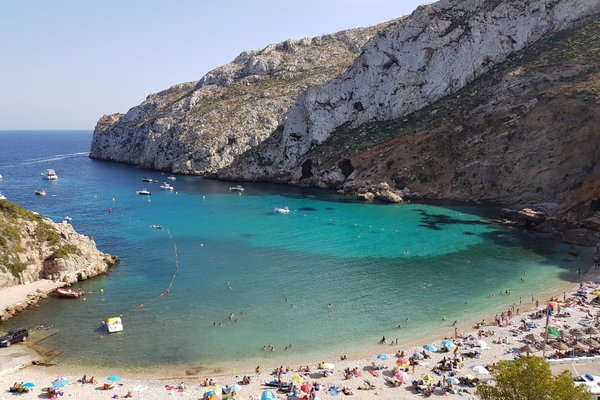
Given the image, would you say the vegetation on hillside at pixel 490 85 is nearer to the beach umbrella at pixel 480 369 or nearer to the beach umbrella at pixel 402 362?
the beach umbrella at pixel 480 369

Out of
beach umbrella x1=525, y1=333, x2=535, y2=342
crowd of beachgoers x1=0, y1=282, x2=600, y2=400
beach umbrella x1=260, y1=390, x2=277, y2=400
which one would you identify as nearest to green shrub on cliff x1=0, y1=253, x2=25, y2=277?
crowd of beachgoers x1=0, y1=282, x2=600, y2=400

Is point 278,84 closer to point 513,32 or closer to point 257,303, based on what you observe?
point 513,32

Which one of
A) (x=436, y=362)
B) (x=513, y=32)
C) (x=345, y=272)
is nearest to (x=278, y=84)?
(x=513, y=32)

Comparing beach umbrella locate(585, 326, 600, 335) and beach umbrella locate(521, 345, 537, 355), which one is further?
beach umbrella locate(585, 326, 600, 335)

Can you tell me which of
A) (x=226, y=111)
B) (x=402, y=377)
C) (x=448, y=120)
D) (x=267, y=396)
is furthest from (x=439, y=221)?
(x=226, y=111)

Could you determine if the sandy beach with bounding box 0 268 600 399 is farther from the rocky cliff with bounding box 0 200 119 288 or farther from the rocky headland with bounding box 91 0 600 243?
the rocky headland with bounding box 91 0 600 243

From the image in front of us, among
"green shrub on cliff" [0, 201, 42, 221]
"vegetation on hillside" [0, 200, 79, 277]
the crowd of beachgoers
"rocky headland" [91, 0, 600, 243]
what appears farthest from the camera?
"rocky headland" [91, 0, 600, 243]

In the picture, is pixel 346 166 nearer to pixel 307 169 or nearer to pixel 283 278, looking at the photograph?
pixel 307 169

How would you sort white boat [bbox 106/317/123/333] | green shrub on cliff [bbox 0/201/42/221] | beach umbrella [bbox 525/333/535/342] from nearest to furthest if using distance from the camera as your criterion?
beach umbrella [bbox 525/333/535/342] → white boat [bbox 106/317/123/333] → green shrub on cliff [bbox 0/201/42/221]
